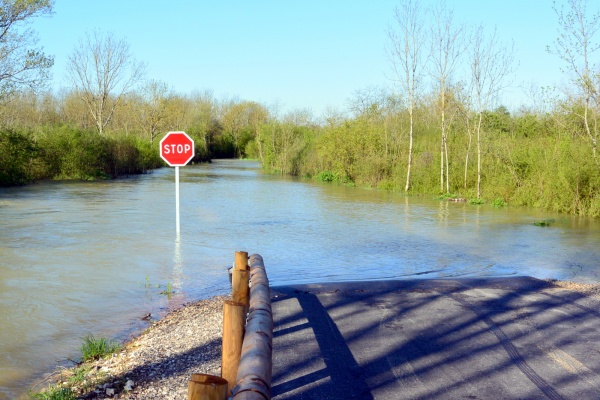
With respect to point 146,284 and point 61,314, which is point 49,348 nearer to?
point 61,314

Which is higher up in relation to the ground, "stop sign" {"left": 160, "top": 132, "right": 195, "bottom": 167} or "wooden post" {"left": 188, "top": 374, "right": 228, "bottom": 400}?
"stop sign" {"left": 160, "top": 132, "right": 195, "bottom": 167}

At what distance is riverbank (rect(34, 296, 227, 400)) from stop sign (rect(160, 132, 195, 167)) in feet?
25.5

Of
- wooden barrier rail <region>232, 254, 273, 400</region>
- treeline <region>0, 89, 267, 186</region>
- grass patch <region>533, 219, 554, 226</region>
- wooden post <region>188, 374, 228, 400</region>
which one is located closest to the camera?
wooden post <region>188, 374, 228, 400</region>

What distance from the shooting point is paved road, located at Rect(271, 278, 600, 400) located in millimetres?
4773

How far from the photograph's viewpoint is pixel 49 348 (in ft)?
21.1

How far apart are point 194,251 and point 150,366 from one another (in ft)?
24.9

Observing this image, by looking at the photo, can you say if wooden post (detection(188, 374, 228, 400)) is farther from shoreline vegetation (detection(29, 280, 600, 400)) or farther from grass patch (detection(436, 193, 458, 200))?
grass patch (detection(436, 193, 458, 200))

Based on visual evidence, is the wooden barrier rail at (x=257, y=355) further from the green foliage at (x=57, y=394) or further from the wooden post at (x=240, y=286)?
the green foliage at (x=57, y=394)

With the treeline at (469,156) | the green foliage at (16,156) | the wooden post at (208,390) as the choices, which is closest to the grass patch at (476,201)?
the treeline at (469,156)

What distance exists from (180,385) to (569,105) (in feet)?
74.2

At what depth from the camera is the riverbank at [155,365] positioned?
4782 mm

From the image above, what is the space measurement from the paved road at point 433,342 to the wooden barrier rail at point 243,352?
2.25ft

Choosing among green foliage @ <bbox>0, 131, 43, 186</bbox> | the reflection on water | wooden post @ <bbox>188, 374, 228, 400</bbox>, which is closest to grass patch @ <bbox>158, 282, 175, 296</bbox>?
the reflection on water

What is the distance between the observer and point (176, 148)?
1452 centimetres
